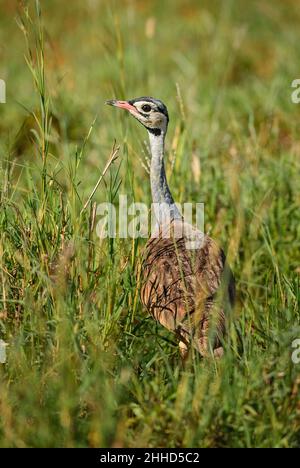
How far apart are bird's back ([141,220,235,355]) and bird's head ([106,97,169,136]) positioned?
1.44 feet

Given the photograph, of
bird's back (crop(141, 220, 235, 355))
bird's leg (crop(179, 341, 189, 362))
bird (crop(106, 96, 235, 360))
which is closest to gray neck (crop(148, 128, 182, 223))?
bird (crop(106, 96, 235, 360))

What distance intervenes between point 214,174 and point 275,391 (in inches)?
71.6

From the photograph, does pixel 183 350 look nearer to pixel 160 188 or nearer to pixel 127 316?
pixel 127 316

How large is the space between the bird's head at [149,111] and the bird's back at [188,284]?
44 cm

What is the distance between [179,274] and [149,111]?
754mm

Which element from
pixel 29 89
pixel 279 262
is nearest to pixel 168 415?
pixel 279 262

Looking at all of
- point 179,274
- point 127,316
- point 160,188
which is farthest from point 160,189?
point 127,316

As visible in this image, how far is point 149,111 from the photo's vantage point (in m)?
3.16

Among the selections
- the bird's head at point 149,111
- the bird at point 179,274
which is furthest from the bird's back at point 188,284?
the bird's head at point 149,111

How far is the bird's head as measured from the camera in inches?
123

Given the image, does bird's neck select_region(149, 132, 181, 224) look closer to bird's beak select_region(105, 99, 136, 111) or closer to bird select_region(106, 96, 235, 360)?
bird select_region(106, 96, 235, 360)

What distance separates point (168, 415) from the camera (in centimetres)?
211

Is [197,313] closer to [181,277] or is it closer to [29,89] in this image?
[181,277]

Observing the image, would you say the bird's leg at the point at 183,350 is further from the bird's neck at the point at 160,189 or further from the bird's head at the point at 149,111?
the bird's head at the point at 149,111
